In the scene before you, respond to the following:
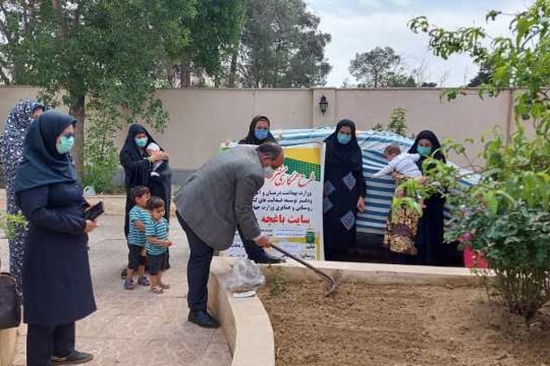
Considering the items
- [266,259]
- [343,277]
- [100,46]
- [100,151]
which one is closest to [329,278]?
[343,277]

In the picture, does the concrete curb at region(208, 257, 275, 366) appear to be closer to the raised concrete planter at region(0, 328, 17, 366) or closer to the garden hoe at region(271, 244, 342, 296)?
the garden hoe at region(271, 244, 342, 296)

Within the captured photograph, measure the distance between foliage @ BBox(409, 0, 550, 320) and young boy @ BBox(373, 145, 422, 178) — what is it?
1.74m

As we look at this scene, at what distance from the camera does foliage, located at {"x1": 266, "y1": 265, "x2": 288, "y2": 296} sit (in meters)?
4.01

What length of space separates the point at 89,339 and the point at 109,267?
6.97ft

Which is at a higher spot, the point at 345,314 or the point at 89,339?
the point at 345,314

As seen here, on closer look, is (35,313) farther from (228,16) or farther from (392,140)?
(228,16)

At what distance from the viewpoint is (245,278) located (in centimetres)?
372

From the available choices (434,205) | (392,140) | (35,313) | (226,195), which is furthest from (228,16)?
(35,313)

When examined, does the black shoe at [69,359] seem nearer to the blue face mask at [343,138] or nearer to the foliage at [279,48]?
the blue face mask at [343,138]

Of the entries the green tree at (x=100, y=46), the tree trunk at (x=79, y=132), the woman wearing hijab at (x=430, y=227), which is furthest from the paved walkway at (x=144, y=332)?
the tree trunk at (x=79, y=132)

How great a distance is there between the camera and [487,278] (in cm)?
361

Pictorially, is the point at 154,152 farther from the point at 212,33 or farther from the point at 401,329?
the point at 212,33

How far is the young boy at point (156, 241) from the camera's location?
15.4 ft

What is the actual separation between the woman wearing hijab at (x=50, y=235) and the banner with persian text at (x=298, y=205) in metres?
2.59
